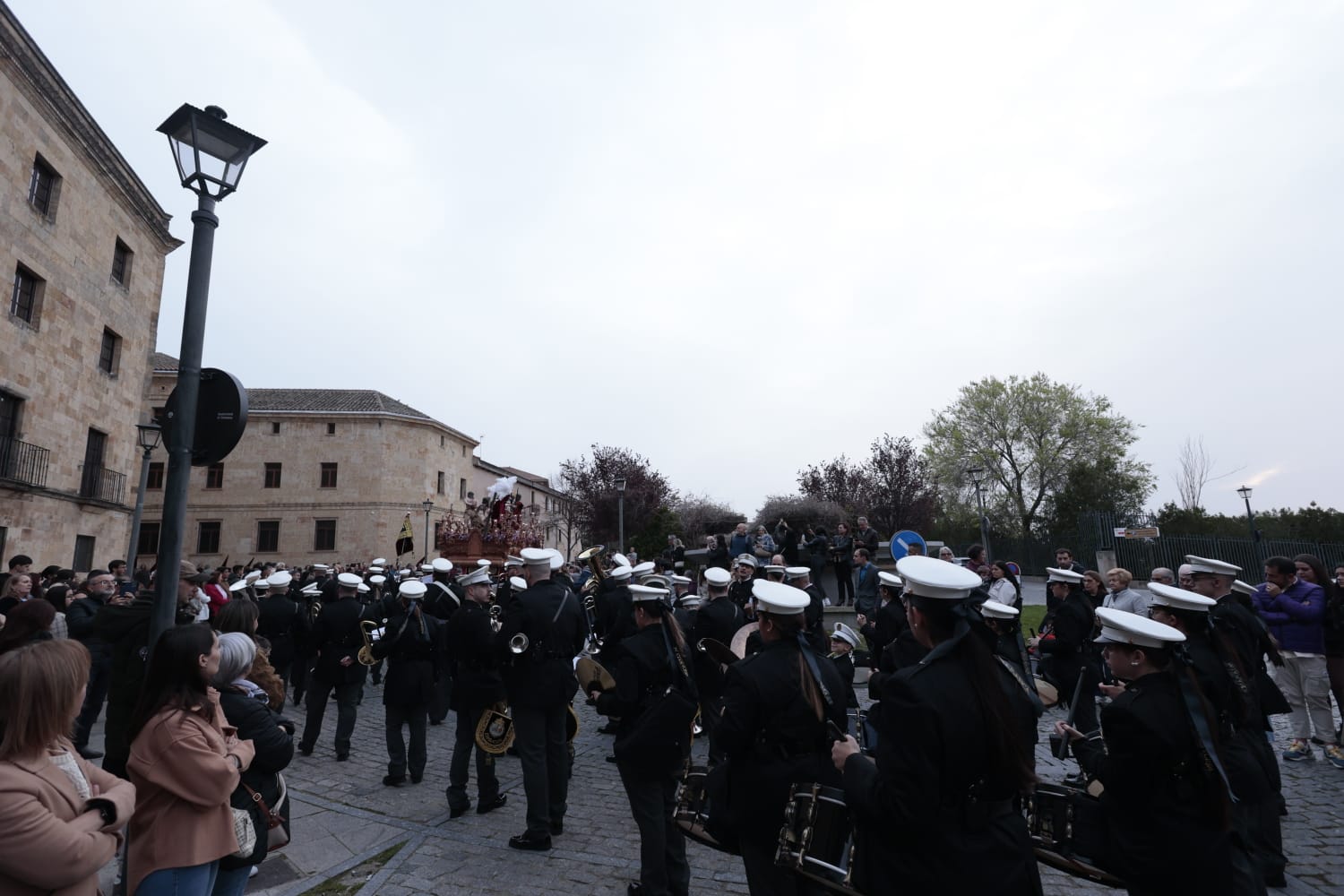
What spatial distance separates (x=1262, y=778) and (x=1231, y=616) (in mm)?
2018

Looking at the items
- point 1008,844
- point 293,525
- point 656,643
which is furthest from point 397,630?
point 293,525

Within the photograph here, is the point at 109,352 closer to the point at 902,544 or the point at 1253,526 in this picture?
the point at 902,544

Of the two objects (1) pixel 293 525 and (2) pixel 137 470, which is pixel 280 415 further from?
(2) pixel 137 470

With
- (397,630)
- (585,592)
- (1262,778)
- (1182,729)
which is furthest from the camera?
(585,592)

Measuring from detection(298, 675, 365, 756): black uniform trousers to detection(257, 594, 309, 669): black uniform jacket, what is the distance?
2.21 metres

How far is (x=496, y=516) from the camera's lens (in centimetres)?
2741

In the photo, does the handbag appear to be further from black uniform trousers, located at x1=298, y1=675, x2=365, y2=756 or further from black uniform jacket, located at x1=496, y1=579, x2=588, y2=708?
black uniform trousers, located at x1=298, y1=675, x2=365, y2=756

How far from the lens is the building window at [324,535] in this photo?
145 ft

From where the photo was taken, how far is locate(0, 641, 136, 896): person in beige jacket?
6.72 ft

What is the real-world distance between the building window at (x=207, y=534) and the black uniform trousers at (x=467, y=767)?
4609 cm

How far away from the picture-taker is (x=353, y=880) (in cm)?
491

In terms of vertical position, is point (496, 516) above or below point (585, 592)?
above

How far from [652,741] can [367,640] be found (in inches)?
218

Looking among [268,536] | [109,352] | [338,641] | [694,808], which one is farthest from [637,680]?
[268,536]
